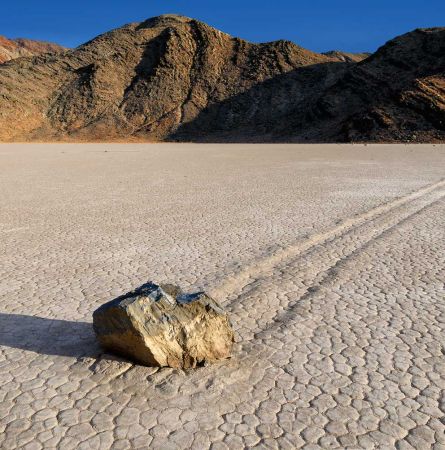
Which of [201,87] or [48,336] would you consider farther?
[201,87]

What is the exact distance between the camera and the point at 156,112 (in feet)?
219

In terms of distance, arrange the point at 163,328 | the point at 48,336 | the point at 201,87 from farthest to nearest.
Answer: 1. the point at 201,87
2. the point at 48,336
3. the point at 163,328

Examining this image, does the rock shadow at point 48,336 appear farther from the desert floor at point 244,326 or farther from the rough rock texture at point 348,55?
the rough rock texture at point 348,55

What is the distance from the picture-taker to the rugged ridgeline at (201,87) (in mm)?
58500

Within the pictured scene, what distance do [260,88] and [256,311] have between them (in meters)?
66.3

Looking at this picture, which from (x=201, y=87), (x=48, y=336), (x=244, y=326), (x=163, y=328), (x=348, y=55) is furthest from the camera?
(x=348, y=55)

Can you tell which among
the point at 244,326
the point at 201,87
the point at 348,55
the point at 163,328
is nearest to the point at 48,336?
the point at 163,328

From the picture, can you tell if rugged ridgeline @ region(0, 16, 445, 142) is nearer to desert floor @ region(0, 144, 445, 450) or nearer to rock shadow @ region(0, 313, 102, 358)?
desert floor @ region(0, 144, 445, 450)

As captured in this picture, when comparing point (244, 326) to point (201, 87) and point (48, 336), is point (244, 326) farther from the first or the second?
point (201, 87)

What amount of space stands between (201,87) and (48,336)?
225 feet

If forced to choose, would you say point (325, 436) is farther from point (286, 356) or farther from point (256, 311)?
point (256, 311)

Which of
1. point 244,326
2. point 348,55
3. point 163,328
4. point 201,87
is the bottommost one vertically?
point 244,326

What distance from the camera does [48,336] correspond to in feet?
13.9

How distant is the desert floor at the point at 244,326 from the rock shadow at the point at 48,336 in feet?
0.05
